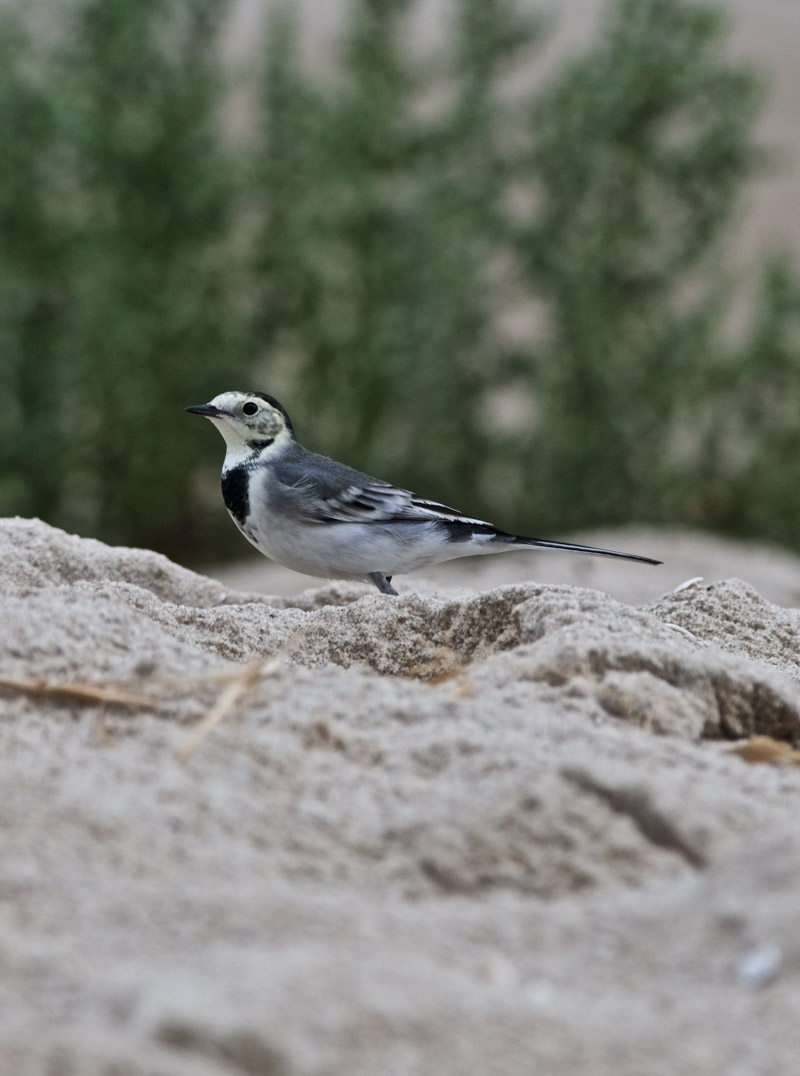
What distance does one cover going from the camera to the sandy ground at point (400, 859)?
1.45 m

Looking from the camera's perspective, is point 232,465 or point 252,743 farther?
point 232,465

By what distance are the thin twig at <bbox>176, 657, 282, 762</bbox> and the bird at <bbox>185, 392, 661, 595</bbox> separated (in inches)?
64.3

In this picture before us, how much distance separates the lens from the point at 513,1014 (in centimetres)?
150

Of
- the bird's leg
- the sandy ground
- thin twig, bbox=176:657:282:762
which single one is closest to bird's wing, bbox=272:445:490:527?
the bird's leg

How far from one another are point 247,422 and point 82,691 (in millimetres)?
2302

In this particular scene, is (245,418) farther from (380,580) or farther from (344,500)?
(380,580)

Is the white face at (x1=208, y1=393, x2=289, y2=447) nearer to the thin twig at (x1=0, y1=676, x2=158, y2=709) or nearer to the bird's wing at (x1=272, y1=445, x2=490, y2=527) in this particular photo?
the bird's wing at (x1=272, y1=445, x2=490, y2=527)

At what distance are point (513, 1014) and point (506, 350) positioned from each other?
8560 millimetres

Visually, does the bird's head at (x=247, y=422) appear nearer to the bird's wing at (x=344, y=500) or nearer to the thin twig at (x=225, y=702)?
the bird's wing at (x=344, y=500)

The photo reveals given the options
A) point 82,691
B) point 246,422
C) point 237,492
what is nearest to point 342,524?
point 237,492

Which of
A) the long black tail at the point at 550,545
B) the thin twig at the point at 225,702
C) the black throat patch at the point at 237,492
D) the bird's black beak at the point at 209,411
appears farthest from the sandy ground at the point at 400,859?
the bird's black beak at the point at 209,411

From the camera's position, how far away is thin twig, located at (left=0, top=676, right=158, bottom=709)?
228 cm

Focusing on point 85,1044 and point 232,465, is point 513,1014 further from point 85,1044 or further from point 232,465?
point 232,465

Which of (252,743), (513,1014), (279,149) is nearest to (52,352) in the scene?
(279,149)
